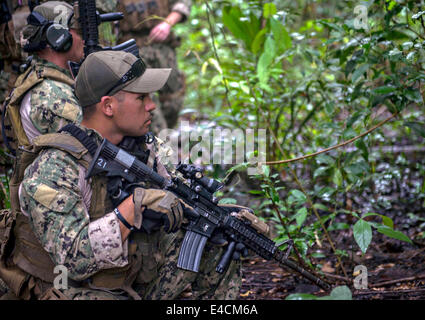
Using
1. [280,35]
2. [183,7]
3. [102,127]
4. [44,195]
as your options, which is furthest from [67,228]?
[183,7]

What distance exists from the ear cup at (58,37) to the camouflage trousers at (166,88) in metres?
2.41

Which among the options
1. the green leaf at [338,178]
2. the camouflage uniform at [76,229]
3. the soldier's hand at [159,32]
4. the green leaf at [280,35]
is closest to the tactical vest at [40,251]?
the camouflage uniform at [76,229]

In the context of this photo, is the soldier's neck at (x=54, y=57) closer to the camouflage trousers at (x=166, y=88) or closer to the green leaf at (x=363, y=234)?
the green leaf at (x=363, y=234)

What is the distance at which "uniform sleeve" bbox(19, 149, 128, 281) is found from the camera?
224 cm

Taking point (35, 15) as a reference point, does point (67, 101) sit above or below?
below

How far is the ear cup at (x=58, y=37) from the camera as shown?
3295 millimetres

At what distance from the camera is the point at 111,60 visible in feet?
8.15

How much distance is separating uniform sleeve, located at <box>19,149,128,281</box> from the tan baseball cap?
1.36ft

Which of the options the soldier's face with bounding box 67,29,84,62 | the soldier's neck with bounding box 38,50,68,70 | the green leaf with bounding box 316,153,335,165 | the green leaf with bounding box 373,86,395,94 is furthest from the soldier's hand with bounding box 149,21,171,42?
the green leaf with bounding box 373,86,395,94

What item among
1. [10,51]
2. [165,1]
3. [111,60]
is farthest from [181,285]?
[165,1]

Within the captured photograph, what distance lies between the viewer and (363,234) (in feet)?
9.42
